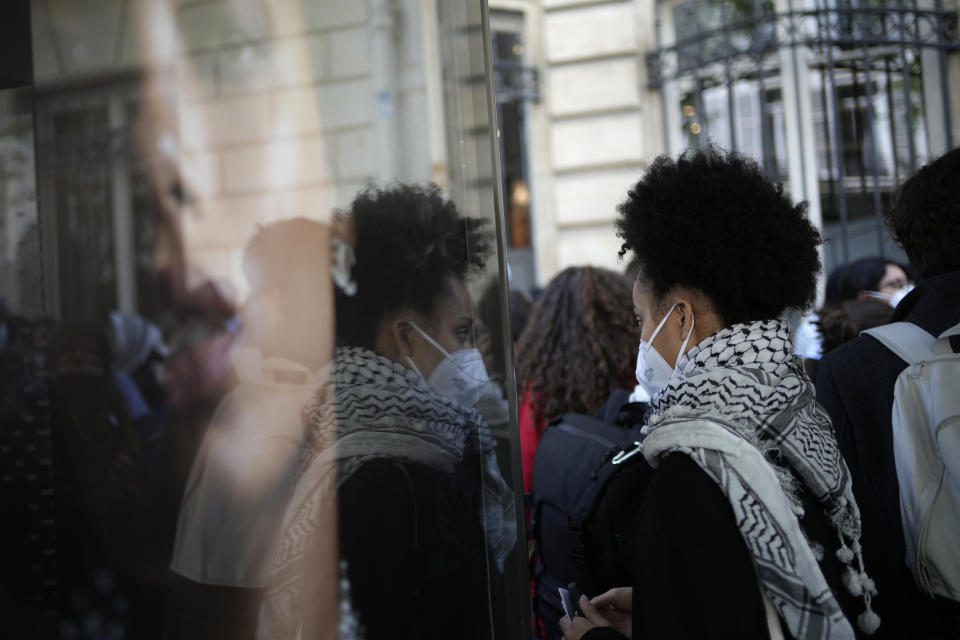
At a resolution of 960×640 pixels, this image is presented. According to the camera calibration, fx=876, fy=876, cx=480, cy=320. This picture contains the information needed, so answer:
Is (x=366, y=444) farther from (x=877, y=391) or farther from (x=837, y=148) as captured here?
(x=837, y=148)

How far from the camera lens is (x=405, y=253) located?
1.30 meters

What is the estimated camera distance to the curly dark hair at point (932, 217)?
208cm

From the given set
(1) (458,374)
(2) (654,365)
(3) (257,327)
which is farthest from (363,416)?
(2) (654,365)

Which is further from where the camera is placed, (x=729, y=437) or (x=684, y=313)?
(x=684, y=313)

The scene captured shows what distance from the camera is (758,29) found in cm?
773

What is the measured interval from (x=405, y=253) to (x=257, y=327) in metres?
0.30

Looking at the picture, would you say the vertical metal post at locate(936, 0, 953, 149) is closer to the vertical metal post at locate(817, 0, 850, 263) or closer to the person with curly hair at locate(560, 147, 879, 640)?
the vertical metal post at locate(817, 0, 850, 263)

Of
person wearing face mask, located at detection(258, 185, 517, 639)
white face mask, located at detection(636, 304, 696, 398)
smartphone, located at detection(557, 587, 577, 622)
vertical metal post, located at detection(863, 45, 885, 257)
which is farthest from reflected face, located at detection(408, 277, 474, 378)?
vertical metal post, located at detection(863, 45, 885, 257)

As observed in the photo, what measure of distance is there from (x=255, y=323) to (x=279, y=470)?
0.24 metres

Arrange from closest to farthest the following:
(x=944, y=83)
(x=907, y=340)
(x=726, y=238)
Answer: (x=726, y=238)
(x=907, y=340)
(x=944, y=83)

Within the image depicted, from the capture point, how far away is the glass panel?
1.31 meters

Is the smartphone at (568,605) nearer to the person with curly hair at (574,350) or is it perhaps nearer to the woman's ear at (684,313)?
the woman's ear at (684,313)

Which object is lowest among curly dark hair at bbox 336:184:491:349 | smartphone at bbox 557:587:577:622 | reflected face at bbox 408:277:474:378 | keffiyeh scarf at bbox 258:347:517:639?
smartphone at bbox 557:587:577:622

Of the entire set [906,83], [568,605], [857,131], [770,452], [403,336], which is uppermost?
[906,83]
